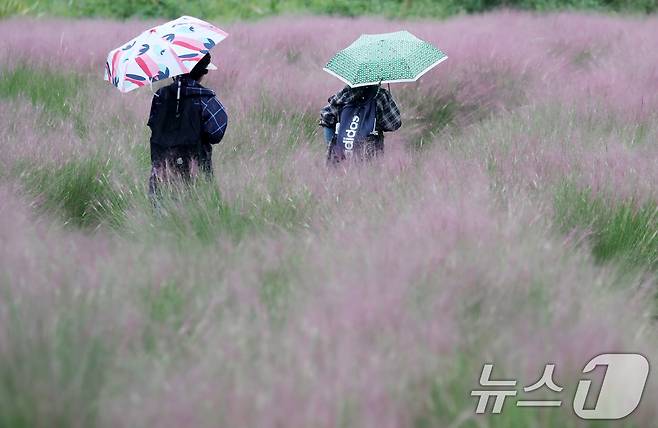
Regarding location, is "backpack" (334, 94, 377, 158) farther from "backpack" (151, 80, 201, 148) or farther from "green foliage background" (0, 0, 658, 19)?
"green foliage background" (0, 0, 658, 19)

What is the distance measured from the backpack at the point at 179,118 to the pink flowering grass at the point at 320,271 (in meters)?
0.29

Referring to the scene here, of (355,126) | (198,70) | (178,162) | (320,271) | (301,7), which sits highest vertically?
(198,70)

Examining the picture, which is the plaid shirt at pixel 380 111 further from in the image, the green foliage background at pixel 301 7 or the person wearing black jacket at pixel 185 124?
the green foliage background at pixel 301 7

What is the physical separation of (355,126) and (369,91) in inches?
10.7

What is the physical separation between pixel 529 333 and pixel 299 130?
406 cm

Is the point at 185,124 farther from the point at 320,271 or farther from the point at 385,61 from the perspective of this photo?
the point at 320,271

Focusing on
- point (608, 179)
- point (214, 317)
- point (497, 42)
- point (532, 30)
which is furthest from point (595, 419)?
point (532, 30)

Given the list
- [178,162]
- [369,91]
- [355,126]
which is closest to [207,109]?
[178,162]

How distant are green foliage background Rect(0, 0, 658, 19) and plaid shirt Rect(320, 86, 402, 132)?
26.8ft

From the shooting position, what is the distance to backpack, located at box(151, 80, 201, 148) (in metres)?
4.36

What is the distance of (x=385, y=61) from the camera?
477 cm

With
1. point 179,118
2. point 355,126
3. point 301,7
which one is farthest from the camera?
point 301,7

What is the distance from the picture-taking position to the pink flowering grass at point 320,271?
208cm

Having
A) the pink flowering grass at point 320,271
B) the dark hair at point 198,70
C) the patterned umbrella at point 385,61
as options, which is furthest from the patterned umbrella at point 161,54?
the patterned umbrella at point 385,61
